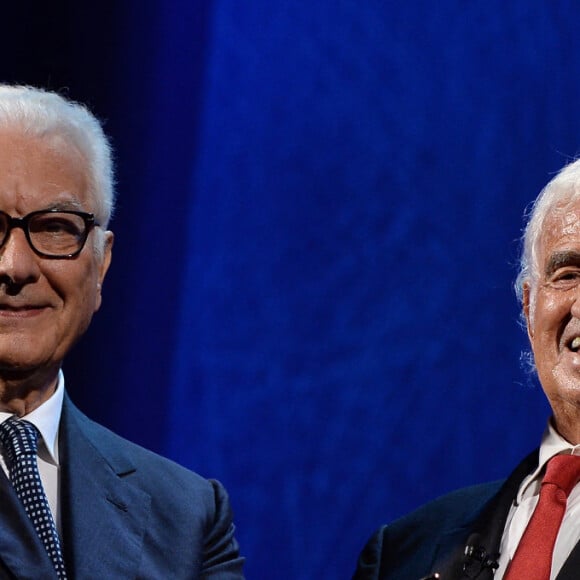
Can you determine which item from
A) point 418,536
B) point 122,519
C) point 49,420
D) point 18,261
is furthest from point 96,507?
point 418,536

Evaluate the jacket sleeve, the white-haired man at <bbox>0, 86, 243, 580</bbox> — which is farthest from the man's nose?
the jacket sleeve

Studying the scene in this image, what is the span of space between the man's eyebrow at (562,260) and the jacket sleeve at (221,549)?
2.67 feet

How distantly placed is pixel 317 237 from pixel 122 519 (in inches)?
47.8

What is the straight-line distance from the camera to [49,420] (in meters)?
2.26

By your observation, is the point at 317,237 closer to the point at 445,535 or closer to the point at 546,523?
the point at 445,535

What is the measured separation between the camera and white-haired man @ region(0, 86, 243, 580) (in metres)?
2.13

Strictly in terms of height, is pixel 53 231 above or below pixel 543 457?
above

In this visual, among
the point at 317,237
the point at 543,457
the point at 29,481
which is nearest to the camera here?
the point at 29,481

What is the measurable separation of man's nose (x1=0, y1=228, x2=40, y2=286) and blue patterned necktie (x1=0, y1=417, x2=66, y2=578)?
26 centimetres

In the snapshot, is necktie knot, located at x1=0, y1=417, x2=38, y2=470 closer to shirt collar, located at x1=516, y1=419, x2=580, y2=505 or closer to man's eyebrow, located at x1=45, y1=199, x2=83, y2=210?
man's eyebrow, located at x1=45, y1=199, x2=83, y2=210

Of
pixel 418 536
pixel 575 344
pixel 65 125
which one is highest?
pixel 65 125

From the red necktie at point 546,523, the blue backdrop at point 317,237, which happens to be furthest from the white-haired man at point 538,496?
the blue backdrop at point 317,237

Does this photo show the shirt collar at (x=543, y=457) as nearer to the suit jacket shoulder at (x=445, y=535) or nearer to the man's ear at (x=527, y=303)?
the suit jacket shoulder at (x=445, y=535)

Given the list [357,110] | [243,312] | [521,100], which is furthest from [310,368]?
[521,100]
